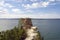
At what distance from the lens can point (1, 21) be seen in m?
1.21

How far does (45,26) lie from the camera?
1219 mm

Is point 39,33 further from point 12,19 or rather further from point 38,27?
point 12,19

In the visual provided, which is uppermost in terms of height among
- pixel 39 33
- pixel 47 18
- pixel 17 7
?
pixel 17 7

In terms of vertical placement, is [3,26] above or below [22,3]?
below

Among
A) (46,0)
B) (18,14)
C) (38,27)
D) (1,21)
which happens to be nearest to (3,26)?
(1,21)

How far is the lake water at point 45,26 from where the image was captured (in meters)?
1.21

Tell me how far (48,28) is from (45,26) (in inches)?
1.3

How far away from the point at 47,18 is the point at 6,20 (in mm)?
368

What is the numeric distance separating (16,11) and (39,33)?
284 mm

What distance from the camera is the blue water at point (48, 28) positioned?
121 centimetres

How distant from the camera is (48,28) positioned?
Answer: 122 centimetres

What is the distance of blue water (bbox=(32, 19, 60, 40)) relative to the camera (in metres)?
1.21

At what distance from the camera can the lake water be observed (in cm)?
121

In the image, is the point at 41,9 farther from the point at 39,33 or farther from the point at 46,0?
the point at 39,33
